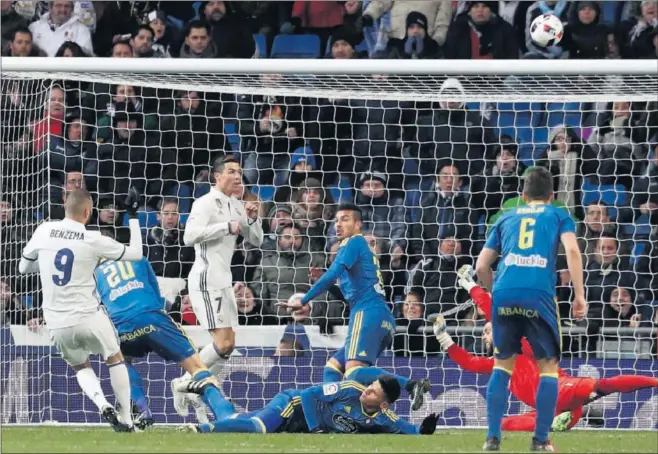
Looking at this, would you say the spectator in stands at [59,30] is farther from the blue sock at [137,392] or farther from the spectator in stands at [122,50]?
the blue sock at [137,392]

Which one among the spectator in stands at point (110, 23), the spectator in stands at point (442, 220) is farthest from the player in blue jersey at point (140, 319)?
the spectator in stands at point (110, 23)

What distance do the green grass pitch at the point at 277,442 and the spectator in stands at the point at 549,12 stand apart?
5.82m

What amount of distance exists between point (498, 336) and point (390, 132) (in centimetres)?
624

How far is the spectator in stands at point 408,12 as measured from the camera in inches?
619

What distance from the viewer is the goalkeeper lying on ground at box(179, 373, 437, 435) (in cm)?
1010

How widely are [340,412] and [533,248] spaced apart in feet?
7.93

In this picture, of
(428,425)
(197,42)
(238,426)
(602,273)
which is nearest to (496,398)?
(428,425)

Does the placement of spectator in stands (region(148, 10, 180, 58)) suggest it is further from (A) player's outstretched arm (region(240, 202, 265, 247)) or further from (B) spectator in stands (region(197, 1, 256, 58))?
(A) player's outstretched arm (region(240, 202, 265, 247))

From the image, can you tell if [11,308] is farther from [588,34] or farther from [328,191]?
[588,34]

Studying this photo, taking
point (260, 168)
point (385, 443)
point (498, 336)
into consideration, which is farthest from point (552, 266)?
point (260, 168)

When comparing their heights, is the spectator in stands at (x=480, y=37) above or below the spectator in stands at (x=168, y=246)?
above

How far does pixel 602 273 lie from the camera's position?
43.7 ft

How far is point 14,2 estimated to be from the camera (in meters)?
15.8

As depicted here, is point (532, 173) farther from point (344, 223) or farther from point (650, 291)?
point (650, 291)
